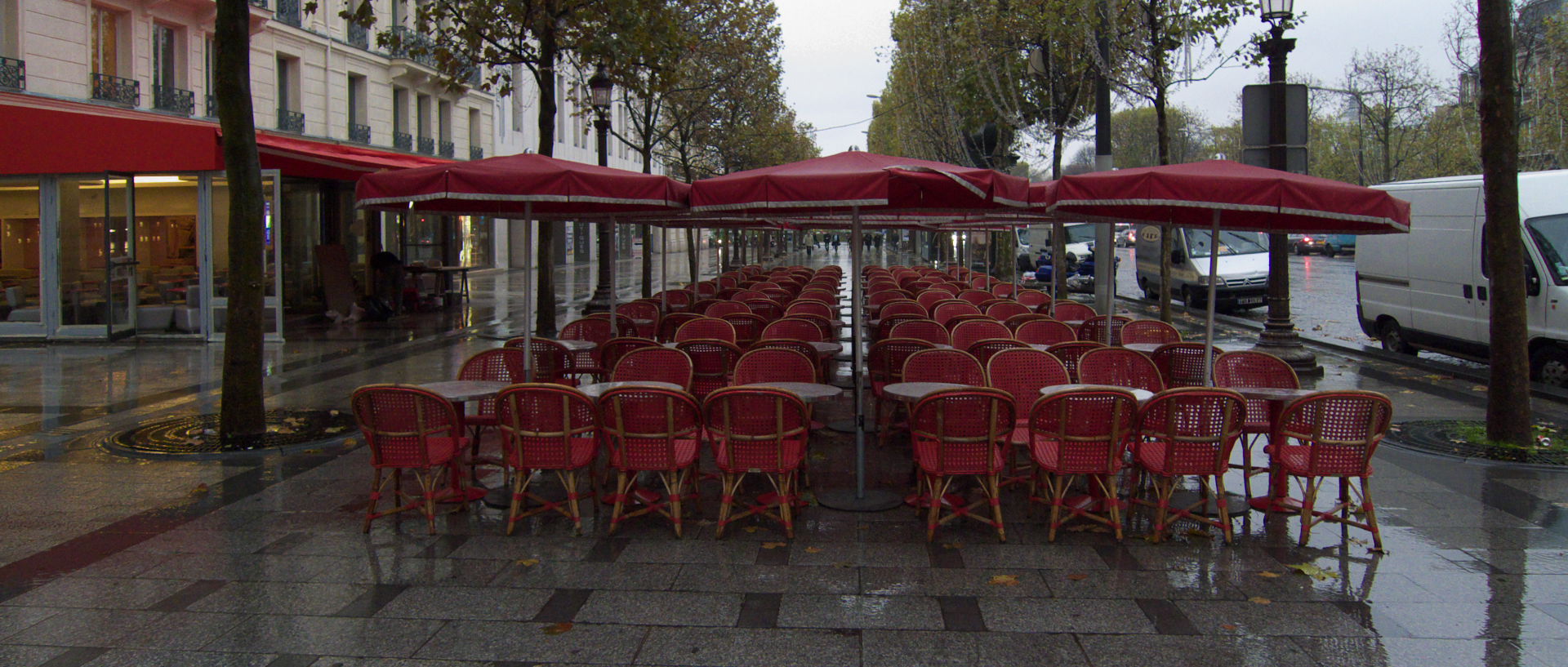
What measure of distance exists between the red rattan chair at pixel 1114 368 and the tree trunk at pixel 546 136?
906 centimetres

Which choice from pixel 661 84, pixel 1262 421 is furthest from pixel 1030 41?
pixel 1262 421

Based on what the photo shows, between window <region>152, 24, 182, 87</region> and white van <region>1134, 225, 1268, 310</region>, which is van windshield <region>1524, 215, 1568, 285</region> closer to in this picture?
white van <region>1134, 225, 1268, 310</region>

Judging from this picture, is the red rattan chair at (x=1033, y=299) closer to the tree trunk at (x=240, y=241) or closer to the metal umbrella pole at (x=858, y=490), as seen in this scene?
the metal umbrella pole at (x=858, y=490)

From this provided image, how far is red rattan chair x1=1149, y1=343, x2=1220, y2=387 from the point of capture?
26.0ft

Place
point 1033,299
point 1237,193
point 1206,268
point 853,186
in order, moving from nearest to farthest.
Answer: point 853,186, point 1237,193, point 1033,299, point 1206,268

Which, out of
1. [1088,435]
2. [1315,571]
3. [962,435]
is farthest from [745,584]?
[1315,571]

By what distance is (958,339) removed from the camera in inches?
359

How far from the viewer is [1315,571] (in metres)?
5.11

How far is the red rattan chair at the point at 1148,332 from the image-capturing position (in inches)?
373

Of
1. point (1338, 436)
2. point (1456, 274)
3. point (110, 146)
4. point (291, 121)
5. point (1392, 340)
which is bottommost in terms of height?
point (1338, 436)

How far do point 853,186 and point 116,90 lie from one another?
20.0m

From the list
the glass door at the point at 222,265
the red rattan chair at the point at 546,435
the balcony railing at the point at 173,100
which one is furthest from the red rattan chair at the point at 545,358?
the balcony railing at the point at 173,100

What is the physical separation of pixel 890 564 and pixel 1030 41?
19824 mm

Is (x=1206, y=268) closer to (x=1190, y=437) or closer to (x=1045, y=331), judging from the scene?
(x=1045, y=331)
